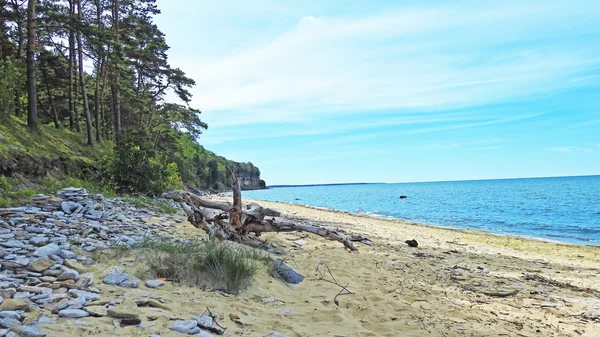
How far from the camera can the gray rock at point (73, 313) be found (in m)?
3.66

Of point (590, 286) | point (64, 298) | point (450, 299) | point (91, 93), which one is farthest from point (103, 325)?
point (91, 93)

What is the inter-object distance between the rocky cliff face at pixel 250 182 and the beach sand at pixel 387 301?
13786cm

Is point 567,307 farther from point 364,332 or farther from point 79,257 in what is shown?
point 79,257

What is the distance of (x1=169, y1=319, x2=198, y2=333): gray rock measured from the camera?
3756 millimetres

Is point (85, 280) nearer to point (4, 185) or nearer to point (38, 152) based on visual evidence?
point (4, 185)

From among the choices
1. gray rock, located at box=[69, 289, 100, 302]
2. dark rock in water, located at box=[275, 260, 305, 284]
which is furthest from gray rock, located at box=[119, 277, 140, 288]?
dark rock in water, located at box=[275, 260, 305, 284]

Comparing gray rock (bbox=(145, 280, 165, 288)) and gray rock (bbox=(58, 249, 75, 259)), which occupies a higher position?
gray rock (bbox=(58, 249, 75, 259))

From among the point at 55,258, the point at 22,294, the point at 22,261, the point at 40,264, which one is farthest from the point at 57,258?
the point at 22,294

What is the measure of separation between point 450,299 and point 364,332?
96.7 inches

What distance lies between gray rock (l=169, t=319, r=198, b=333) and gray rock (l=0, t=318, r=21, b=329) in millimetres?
1314

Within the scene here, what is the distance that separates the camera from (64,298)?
401cm

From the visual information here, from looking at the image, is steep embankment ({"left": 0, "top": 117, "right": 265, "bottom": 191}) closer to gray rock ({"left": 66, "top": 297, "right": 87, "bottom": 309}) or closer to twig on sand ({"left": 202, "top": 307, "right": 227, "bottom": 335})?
twig on sand ({"left": 202, "top": 307, "right": 227, "bottom": 335})

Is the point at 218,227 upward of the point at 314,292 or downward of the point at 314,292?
upward

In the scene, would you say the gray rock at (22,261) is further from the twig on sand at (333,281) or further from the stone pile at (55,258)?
the twig on sand at (333,281)
